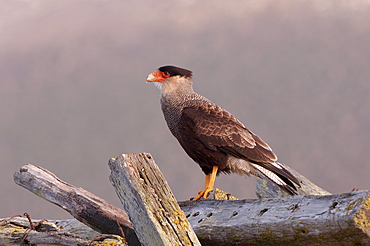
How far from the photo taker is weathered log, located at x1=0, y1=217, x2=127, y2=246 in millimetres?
4965

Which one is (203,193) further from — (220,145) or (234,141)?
(234,141)

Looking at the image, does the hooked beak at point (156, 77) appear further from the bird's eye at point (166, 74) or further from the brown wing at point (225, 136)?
the brown wing at point (225, 136)

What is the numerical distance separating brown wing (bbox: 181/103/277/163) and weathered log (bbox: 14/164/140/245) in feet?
6.16

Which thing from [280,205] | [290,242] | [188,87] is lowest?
[290,242]

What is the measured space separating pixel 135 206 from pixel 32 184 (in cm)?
252

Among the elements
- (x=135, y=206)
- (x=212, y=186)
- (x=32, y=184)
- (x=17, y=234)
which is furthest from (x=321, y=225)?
(x=32, y=184)

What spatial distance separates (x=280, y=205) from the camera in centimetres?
511

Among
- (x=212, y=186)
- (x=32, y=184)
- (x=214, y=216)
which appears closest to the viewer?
(x=214, y=216)

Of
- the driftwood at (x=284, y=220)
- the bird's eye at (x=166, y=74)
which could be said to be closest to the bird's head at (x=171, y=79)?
the bird's eye at (x=166, y=74)

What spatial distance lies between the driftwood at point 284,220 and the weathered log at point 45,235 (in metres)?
0.70

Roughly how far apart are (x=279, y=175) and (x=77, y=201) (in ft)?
10.2

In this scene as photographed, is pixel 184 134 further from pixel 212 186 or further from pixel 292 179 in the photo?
pixel 292 179

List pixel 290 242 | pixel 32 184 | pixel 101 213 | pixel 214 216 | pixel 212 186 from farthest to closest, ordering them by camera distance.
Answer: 1. pixel 212 186
2. pixel 32 184
3. pixel 101 213
4. pixel 214 216
5. pixel 290 242

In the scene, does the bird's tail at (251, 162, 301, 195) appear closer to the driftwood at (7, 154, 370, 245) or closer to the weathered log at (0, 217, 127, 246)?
the driftwood at (7, 154, 370, 245)
